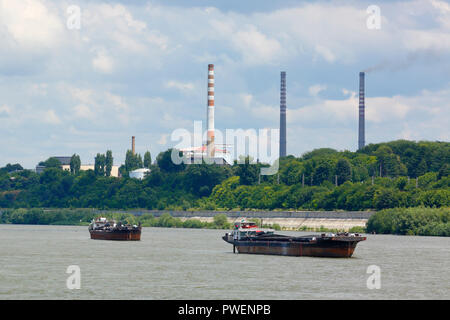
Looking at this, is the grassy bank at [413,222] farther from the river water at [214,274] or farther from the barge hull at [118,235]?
the barge hull at [118,235]

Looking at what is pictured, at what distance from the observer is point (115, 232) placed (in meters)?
153

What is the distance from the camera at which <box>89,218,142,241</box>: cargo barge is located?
149 meters

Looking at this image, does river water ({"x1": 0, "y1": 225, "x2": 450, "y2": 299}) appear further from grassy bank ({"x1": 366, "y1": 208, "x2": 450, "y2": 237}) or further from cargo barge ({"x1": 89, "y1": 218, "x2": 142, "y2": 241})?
grassy bank ({"x1": 366, "y1": 208, "x2": 450, "y2": 237})

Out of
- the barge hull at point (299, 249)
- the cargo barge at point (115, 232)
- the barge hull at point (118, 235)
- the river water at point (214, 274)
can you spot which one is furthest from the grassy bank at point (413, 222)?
the barge hull at point (299, 249)

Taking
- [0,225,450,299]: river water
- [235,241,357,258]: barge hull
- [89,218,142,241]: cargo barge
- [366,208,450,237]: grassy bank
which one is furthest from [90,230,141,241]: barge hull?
[366,208,450,237]: grassy bank

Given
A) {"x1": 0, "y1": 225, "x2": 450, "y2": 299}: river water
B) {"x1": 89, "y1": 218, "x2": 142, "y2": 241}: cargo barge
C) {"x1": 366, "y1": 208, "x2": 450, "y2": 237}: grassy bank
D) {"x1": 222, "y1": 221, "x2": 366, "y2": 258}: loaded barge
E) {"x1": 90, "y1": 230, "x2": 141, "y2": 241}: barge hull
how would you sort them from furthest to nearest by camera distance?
{"x1": 366, "y1": 208, "x2": 450, "y2": 237}: grassy bank → {"x1": 89, "y1": 218, "x2": 142, "y2": 241}: cargo barge → {"x1": 90, "y1": 230, "x2": 141, "y2": 241}: barge hull → {"x1": 222, "y1": 221, "x2": 366, "y2": 258}: loaded barge → {"x1": 0, "y1": 225, "x2": 450, "y2": 299}: river water

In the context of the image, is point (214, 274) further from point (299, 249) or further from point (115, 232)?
point (115, 232)

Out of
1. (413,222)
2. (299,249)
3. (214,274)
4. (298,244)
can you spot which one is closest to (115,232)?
(298,244)

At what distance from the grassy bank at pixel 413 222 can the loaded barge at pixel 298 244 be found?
6043 centimetres

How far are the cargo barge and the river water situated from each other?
28692mm

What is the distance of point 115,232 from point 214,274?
71982 mm

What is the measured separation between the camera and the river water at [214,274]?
68375mm

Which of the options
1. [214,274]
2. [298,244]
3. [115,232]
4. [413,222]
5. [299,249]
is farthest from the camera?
[413,222]
